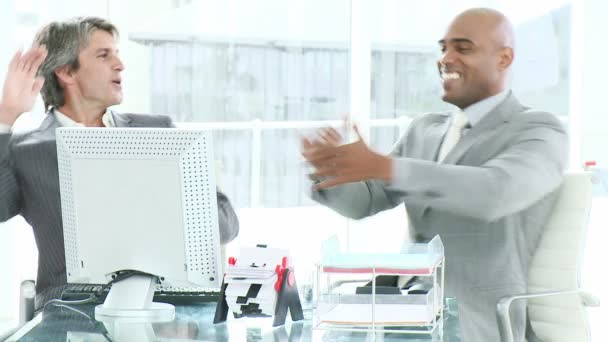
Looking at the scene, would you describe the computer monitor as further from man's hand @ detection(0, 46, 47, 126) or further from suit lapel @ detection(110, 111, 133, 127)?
suit lapel @ detection(110, 111, 133, 127)

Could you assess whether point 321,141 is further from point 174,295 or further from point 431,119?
point 431,119

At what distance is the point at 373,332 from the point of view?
6.38 ft

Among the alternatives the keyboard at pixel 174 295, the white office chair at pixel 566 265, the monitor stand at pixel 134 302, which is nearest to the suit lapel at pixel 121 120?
the keyboard at pixel 174 295

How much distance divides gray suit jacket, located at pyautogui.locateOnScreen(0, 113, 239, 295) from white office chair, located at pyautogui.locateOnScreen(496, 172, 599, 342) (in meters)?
0.90

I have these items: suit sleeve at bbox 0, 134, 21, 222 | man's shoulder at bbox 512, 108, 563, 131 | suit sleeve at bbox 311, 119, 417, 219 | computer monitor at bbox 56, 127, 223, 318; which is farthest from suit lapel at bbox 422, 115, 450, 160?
suit sleeve at bbox 0, 134, 21, 222

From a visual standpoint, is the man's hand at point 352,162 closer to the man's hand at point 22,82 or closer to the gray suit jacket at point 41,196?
the gray suit jacket at point 41,196

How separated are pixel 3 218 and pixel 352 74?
2892 millimetres

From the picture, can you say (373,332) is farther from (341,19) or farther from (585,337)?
(341,19)

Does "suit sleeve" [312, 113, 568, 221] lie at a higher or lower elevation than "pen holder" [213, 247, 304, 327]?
higher

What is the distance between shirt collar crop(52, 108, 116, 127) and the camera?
114 inches

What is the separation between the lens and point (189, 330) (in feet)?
6.97

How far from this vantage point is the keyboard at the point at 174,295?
239 centimetres

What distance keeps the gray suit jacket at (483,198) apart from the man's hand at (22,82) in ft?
3.05

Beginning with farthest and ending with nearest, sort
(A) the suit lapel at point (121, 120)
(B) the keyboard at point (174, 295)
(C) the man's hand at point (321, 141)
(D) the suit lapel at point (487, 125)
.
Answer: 1. (A) the suit lapel at point (121, 120)
2. (D) the suit lapel at point (487, 125)
3. (B) the keyboard at point (174, 295)
4. (C) the man's hand at point (321, 141)
